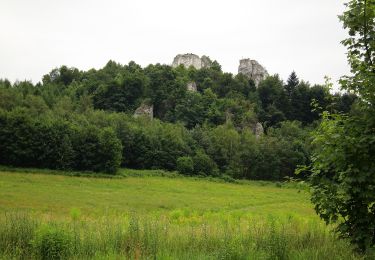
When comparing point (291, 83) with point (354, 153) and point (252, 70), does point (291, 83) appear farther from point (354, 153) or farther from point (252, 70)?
point (354, 153)

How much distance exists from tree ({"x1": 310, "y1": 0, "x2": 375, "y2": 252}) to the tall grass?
2.92ft

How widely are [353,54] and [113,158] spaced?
73.5 metres

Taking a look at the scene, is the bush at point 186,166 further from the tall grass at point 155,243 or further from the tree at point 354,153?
the tree at point 354,153

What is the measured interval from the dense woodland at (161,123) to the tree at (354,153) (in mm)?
1246

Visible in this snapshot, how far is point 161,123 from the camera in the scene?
423ft

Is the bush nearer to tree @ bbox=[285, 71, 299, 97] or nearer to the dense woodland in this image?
the dense woodland

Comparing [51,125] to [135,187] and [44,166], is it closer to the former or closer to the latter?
[44,166]

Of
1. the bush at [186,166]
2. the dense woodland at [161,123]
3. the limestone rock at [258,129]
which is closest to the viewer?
the dense woodland at [161,123]

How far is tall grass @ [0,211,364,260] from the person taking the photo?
9.34 metres

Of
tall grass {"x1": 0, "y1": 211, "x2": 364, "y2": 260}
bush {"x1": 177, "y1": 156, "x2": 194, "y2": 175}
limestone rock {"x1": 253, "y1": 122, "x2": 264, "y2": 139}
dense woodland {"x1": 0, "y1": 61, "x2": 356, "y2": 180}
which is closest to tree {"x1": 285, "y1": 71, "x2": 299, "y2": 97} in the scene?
dense woodland {"x1": 0, "y1": 61, "x2": 356, "y2": 180}

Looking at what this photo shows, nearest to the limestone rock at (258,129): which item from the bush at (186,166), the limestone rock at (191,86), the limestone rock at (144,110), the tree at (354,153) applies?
the limestone rock at (191,86)

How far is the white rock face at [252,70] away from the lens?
192750 mm

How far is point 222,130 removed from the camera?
119 metres

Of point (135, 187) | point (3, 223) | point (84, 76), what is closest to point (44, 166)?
point (135, 187)
